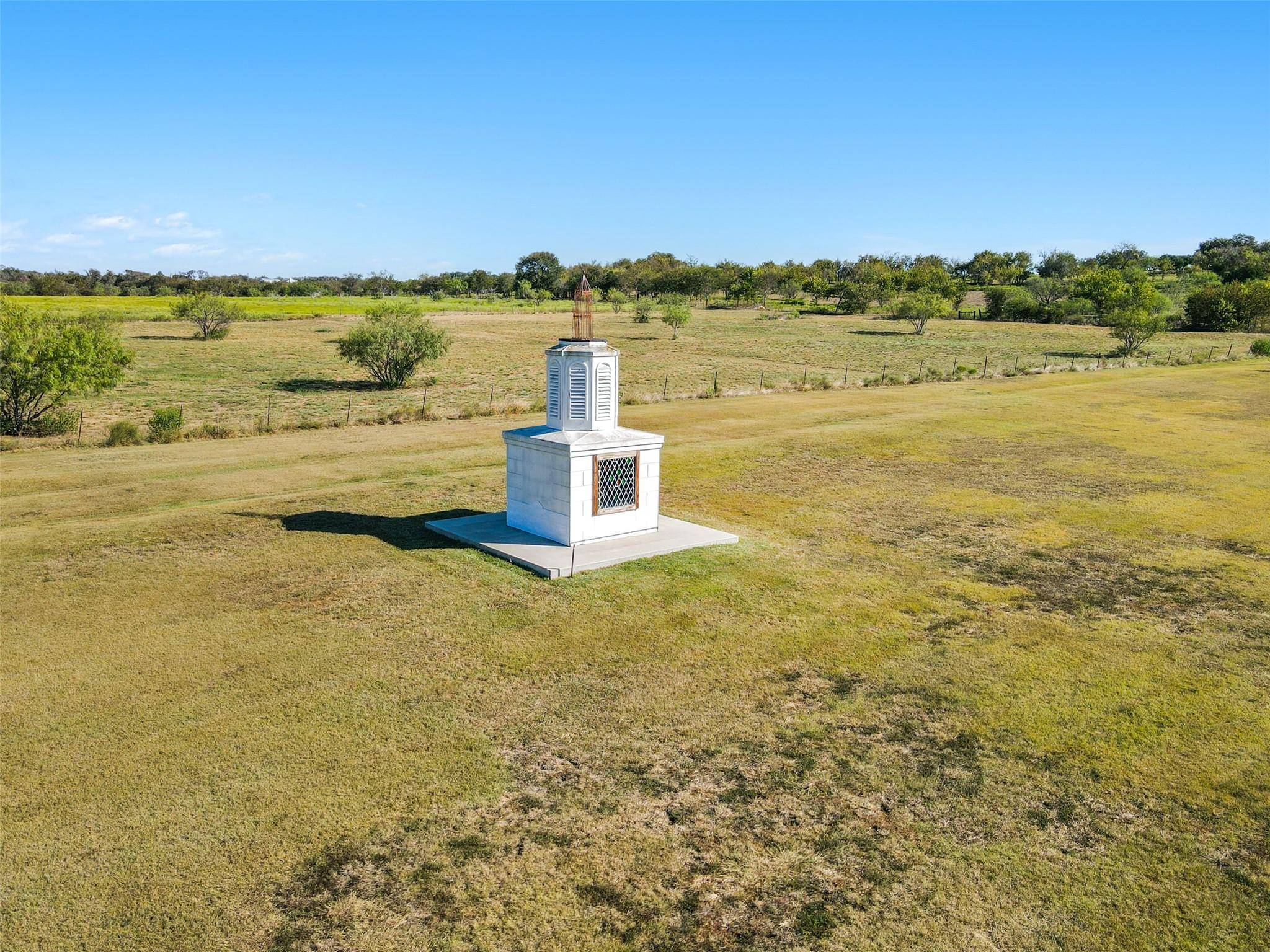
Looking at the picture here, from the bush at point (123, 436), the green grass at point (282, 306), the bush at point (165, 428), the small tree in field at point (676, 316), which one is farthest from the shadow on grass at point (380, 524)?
the green grass at point (282, 306)

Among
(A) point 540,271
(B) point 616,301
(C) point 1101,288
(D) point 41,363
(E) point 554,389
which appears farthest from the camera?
(A) point 540,271

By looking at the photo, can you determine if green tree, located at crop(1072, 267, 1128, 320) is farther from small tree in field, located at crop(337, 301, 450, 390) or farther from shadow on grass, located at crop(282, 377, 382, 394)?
shadow on grass, located at crop(282, 377, 382, 394)

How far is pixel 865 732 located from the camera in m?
11.0

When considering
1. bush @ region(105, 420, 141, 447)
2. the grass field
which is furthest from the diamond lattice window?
bush @ region(105, 420, 141, 447)

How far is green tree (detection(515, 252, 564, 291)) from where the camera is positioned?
17200cm

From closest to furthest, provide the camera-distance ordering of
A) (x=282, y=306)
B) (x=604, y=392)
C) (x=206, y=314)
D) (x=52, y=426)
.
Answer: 1. (x=604, y=392)
2. (x=52, y=426)
3. (x=206, y=314)
4. (x=282, y=306)

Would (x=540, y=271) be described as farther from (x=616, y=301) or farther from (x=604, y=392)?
(x=604, y=392)

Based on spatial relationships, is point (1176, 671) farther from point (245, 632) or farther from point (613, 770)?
point (245, 632)

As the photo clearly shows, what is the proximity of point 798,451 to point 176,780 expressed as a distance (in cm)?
2332

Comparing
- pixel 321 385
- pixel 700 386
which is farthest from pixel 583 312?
pixel 321 385

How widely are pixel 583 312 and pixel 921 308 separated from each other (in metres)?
77.8

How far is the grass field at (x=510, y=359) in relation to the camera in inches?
1628

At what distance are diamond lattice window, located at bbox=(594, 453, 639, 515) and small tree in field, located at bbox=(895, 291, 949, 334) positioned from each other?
7632 centimetres

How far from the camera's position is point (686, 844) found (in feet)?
28.6
